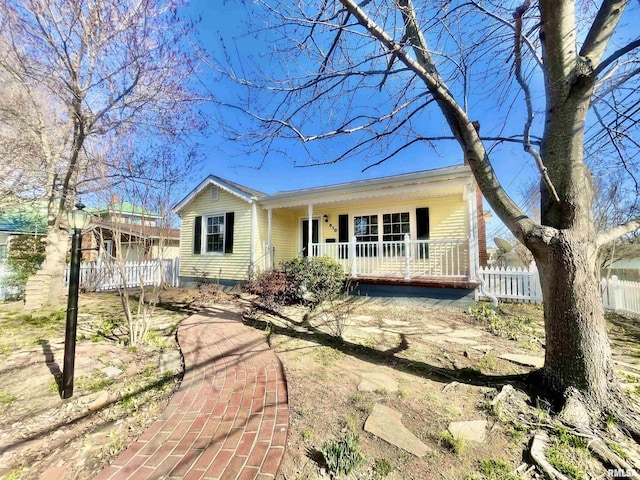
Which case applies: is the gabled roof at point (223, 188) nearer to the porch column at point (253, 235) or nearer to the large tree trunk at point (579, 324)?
the porch column at point (253, 235)

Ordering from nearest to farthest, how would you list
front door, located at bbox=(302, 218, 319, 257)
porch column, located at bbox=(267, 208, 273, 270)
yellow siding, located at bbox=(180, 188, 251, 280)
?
1. porch column, located at bbox=(267, 208, 273, 270)
2. yellow siding, located at bbox=(180, 188, 251, 280)
3. front door, located at bbox=(302, 218, 319, 257)

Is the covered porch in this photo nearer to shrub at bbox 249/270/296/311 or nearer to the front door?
the front door

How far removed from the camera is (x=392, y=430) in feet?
7.53

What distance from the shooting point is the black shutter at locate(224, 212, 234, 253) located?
1075cm

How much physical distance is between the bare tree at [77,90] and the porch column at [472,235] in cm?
785

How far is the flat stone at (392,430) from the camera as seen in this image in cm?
209

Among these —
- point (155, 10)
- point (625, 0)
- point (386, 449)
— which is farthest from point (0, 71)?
point (625, 0)

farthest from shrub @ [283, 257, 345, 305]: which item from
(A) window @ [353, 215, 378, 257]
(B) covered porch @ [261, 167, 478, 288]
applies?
(A) window @ [353, 215, 378, 257]

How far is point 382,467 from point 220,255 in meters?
10.2

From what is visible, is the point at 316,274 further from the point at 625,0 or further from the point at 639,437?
the point at 625,0

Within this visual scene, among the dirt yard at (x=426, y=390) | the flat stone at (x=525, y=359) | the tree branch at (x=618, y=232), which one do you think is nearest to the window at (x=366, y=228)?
the dirt yard at (x=426, y=390)

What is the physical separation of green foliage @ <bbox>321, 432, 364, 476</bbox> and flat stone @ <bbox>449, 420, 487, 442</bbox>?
34.4 inches

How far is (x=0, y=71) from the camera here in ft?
22.3

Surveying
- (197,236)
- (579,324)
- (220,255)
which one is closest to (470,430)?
(579,324)
